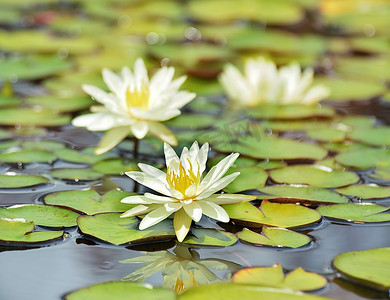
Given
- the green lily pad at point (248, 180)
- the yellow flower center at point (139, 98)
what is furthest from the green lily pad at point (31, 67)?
the green lily pad at point (248, 180)

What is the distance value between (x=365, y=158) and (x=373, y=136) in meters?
0.27

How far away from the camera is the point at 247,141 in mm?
2752

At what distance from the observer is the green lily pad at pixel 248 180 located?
2295 mm

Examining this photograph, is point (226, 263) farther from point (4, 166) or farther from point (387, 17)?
point (387, 17)

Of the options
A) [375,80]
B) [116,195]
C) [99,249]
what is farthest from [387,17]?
[99,249]

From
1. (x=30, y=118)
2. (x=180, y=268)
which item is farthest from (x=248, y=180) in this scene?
(x=30, y=118)

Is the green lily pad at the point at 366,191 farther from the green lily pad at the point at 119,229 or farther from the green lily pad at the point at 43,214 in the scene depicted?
the green lily pad at the point at 43,214

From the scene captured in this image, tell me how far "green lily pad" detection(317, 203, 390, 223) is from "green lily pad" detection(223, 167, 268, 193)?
27 cm

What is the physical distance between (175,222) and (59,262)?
0.37 m

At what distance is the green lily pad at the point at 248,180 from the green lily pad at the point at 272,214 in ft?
0.46

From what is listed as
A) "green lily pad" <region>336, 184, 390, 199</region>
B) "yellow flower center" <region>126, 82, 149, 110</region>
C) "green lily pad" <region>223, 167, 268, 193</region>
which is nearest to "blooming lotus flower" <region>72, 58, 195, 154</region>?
"yellow flower center" <region>126, 82, 149, 110</region>

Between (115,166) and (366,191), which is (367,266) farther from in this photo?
(115,166)

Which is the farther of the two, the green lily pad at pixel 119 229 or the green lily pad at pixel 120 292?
the green lily pad at pixel 119 229

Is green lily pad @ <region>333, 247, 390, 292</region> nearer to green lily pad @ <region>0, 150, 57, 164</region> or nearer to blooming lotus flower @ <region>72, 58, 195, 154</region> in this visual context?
blooming lotus flower @ <region>72, 58, 195, 154</region>
